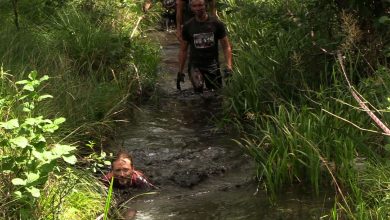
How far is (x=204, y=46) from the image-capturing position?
31.4ft

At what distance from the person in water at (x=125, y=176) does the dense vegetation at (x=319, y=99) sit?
1.21 m

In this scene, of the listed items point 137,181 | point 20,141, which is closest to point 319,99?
point 137,181

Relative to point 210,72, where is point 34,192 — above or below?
above

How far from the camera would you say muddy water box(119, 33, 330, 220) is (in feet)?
18.7

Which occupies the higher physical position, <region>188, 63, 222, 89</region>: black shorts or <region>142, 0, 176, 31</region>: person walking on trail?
<region>142, 0, 176, 31</region>: person walking on trail

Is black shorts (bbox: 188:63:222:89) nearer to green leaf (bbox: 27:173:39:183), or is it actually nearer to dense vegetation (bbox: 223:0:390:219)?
dense vegetation (bbox: 223:0:390:219)

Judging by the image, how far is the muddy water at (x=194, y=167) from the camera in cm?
570

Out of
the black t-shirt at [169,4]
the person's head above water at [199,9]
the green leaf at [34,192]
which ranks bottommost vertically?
the green leaf at [34,192]

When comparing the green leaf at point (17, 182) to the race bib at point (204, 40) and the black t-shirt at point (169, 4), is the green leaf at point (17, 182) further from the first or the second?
the black t-shirt at point (169, 4)

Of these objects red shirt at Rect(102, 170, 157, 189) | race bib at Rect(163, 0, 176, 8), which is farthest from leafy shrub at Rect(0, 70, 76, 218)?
race bib at Rect(163, 0, 176, 8)

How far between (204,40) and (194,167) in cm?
282

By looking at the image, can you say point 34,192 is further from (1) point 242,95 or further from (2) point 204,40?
(2) point 204,40

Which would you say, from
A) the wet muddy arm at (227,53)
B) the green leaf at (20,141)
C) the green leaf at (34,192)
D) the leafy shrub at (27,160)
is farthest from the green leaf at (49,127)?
the wet muddy arm at (227,53)

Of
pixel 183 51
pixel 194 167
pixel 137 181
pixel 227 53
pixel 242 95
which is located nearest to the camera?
pixel 137 181
